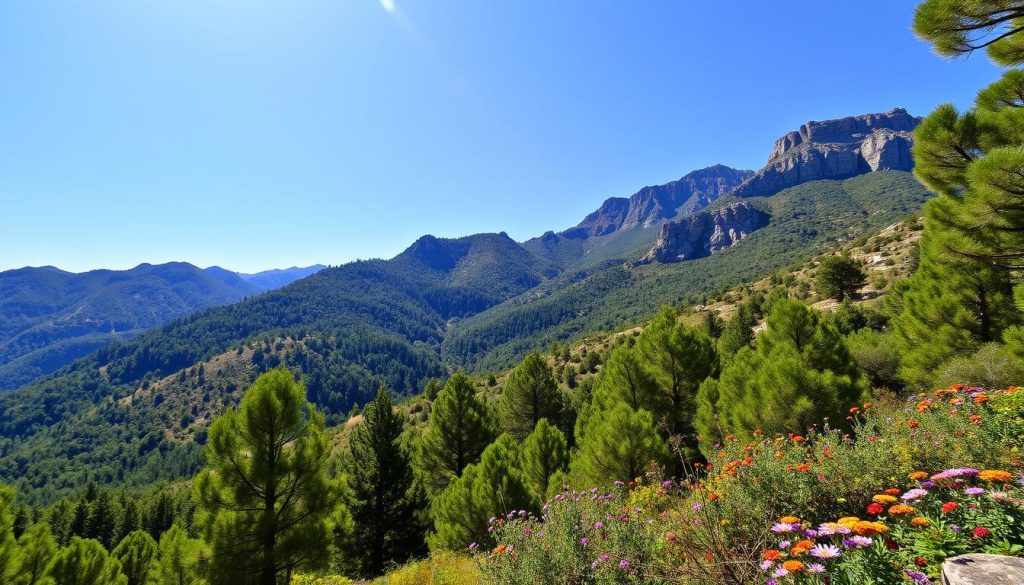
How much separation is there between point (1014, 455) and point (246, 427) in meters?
12.9

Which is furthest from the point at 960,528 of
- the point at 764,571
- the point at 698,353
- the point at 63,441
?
the point at 63,441

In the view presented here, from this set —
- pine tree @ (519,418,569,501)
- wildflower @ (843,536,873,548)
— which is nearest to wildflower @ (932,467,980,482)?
wildflower @ (843,536,873,548)

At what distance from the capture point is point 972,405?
5145 mm

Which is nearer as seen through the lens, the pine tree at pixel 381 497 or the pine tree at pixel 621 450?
the pine tree at pixel 621 450

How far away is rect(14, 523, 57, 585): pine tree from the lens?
8.24 meters

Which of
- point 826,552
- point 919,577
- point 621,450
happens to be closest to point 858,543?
point 826,552

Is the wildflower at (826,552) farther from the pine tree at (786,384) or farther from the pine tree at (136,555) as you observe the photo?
the pine tree at (136,555)

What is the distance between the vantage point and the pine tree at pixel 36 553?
824cm

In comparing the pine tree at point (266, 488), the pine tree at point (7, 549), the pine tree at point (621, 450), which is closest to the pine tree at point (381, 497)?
the pine tree at point (266, 488)

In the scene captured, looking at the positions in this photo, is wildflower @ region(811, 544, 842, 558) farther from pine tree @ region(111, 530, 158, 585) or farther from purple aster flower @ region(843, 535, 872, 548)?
pine tree @ region(111, 530, 158, 585)

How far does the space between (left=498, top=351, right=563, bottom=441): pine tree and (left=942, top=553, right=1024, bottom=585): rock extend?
2268 centimetres

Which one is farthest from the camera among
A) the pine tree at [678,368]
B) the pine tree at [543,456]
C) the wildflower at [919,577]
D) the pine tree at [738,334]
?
the pine tree at [738,334]

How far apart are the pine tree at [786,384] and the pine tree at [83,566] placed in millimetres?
18780

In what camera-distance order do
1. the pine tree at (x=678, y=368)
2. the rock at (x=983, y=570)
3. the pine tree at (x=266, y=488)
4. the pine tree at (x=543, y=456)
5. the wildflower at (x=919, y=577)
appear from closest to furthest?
the rock at (x=983, y=570), the wildflower at (x=919, y=577), the pine tree at (x=266, y=488), the pine tree at (x=543, y=456), the pine tree at (x=678, y=368)
